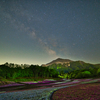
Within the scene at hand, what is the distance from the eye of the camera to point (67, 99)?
29.4 ft

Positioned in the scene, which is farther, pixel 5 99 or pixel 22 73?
pixel 22 73

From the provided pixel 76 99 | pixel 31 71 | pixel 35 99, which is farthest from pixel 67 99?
pixel 31 71

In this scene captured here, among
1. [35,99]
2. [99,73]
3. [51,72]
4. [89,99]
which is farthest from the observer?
[51,72]

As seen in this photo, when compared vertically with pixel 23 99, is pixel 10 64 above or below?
above

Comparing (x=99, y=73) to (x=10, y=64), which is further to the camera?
(x=10, y=64)

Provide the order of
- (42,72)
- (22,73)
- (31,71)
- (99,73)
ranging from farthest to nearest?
(42,72)
(31,71)
(22,73)
(99,73)

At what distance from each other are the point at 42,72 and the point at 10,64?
33751 mm

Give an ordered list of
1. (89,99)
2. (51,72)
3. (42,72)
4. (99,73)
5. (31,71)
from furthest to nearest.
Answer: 1. (51,72)
2. (42,72)
3. (31,71)
4. (99,73)
5. (89,99)

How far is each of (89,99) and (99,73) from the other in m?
74.7

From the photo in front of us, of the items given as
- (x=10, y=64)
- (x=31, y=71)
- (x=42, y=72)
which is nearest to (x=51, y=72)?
(x=42, y=72)

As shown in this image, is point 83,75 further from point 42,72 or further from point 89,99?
point 89,99

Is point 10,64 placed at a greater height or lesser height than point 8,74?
greater

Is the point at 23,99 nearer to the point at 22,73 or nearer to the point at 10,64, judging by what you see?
the point at 22,73

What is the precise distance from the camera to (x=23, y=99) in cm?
1045
